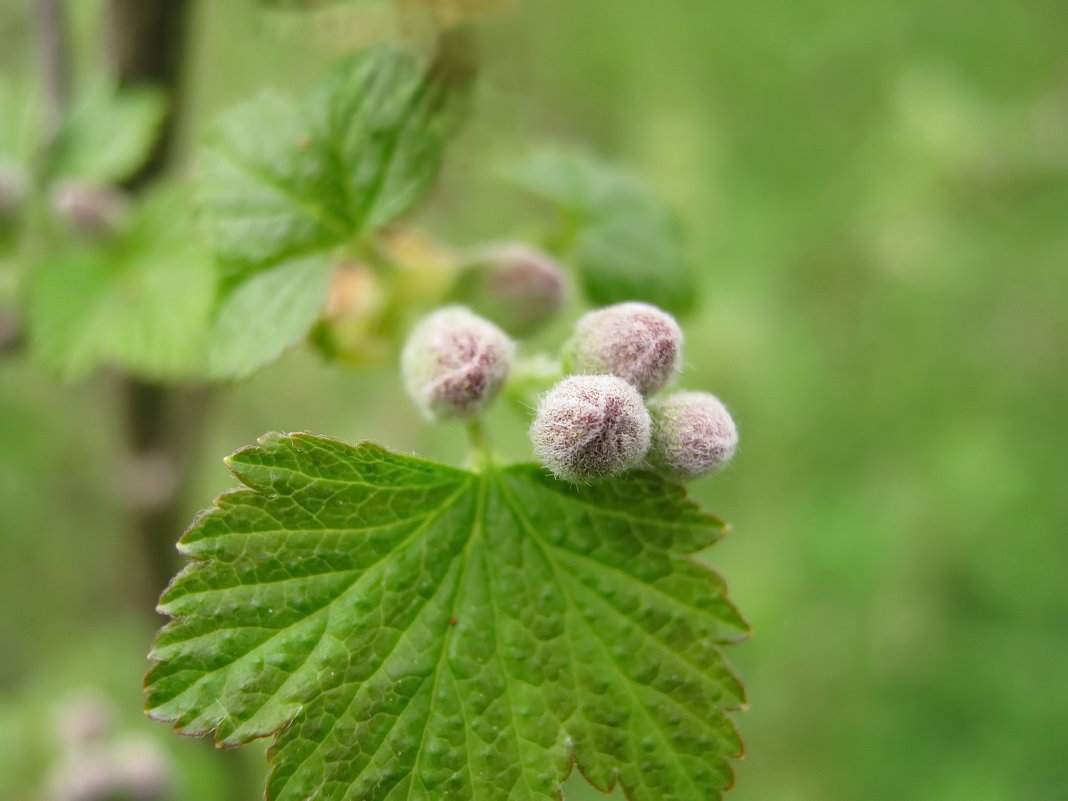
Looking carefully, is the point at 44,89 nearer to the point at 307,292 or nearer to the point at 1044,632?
the point at 307,292

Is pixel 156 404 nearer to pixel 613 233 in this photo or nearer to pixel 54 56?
pixel 54 56

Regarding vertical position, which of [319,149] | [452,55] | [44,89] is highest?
[44,89]

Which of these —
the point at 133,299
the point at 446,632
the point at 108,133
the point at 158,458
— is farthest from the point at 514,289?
the point at 158,458

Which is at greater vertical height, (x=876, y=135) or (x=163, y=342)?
(x=876, y=135)

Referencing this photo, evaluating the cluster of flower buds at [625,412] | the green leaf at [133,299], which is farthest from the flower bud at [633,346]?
the green leaf at [133,299]

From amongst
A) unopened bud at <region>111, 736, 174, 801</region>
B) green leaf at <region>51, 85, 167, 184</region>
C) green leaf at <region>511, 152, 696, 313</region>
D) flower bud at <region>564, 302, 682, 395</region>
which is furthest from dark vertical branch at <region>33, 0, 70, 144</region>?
unopened bud at <region>111, 736, 174, 801</region>

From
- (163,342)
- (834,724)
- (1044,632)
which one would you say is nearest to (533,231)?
(163,342)

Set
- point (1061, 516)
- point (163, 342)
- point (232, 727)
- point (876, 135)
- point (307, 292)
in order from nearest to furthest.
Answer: point (232, 727) < point (307, 292) < point (163, 342) < point (1061, 516) < point (876, 135)

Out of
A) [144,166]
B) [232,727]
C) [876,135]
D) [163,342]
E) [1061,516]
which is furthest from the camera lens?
[876,135]
